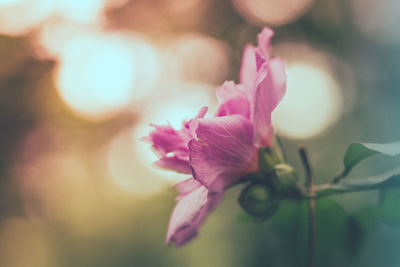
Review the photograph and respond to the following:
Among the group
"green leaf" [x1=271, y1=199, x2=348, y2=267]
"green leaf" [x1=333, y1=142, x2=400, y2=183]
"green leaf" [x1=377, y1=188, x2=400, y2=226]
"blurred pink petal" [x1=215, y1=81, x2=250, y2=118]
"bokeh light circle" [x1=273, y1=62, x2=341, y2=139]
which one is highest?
"blurred pink petal" [x1=215, y1=81, x2=250, y2=118]

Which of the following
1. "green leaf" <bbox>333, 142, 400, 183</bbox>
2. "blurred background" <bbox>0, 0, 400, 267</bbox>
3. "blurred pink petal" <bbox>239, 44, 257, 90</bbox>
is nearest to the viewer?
"green leaf" <bbox>333, 142, 400, 183</bbox>

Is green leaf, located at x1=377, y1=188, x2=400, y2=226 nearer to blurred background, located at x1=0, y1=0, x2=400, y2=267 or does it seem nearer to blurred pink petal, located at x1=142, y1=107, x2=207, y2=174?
blurred pink petal, located at x1=142, y1=107, x2=207, y2=174

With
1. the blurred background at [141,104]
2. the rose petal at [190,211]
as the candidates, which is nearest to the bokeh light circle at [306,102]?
the blurred background at [141,104]

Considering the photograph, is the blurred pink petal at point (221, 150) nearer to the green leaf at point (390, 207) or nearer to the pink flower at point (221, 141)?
the pink flower at point (221, 141)

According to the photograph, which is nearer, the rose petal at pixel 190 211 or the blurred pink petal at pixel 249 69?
the rose petal at pixel 190 211

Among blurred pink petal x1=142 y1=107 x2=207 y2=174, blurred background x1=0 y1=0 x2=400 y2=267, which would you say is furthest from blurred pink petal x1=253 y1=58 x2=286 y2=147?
blurred background x1=0 y1=0 x2=400 y2=267

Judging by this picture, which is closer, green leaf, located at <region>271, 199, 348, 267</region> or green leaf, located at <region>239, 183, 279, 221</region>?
green leaf, located at <region>239, 183, 279, 221</region>
